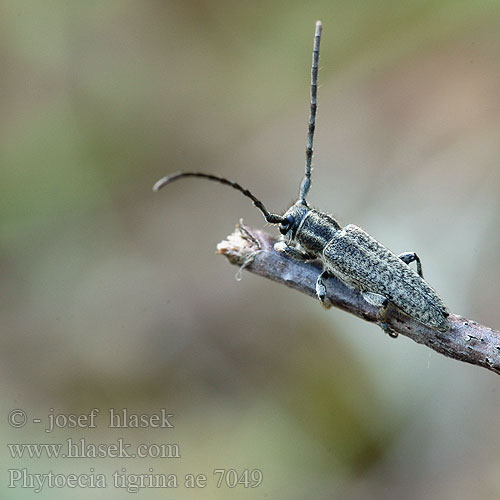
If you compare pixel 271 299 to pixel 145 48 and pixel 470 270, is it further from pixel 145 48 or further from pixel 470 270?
pixel 145 48

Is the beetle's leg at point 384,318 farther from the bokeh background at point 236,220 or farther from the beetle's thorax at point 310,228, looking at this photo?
the bokeh background at point 236,220

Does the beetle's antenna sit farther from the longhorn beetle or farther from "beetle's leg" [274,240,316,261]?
"beetle's leg" [274,240,316,261]

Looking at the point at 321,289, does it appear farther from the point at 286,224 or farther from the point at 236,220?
the point at 236,220

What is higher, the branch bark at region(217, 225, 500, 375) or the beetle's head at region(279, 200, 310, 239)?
the beetle's head at region(279, 200, 310, 239)

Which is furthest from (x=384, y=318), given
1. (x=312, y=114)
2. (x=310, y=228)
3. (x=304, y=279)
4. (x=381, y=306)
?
(x=312, y=114)

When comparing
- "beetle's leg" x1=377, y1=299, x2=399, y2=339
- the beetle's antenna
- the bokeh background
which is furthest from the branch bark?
the bokeh background

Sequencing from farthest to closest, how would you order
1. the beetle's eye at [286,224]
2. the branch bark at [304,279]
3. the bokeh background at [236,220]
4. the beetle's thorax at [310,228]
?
1. the bokeh background at [236,220]
2. the beetle's eye at [286,224]
3. the beetle's thorax at [310,228]
4. the branch bark at [304,279]

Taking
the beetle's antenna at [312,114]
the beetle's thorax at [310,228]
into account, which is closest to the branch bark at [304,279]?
the beetle's thorax at [310,228]
